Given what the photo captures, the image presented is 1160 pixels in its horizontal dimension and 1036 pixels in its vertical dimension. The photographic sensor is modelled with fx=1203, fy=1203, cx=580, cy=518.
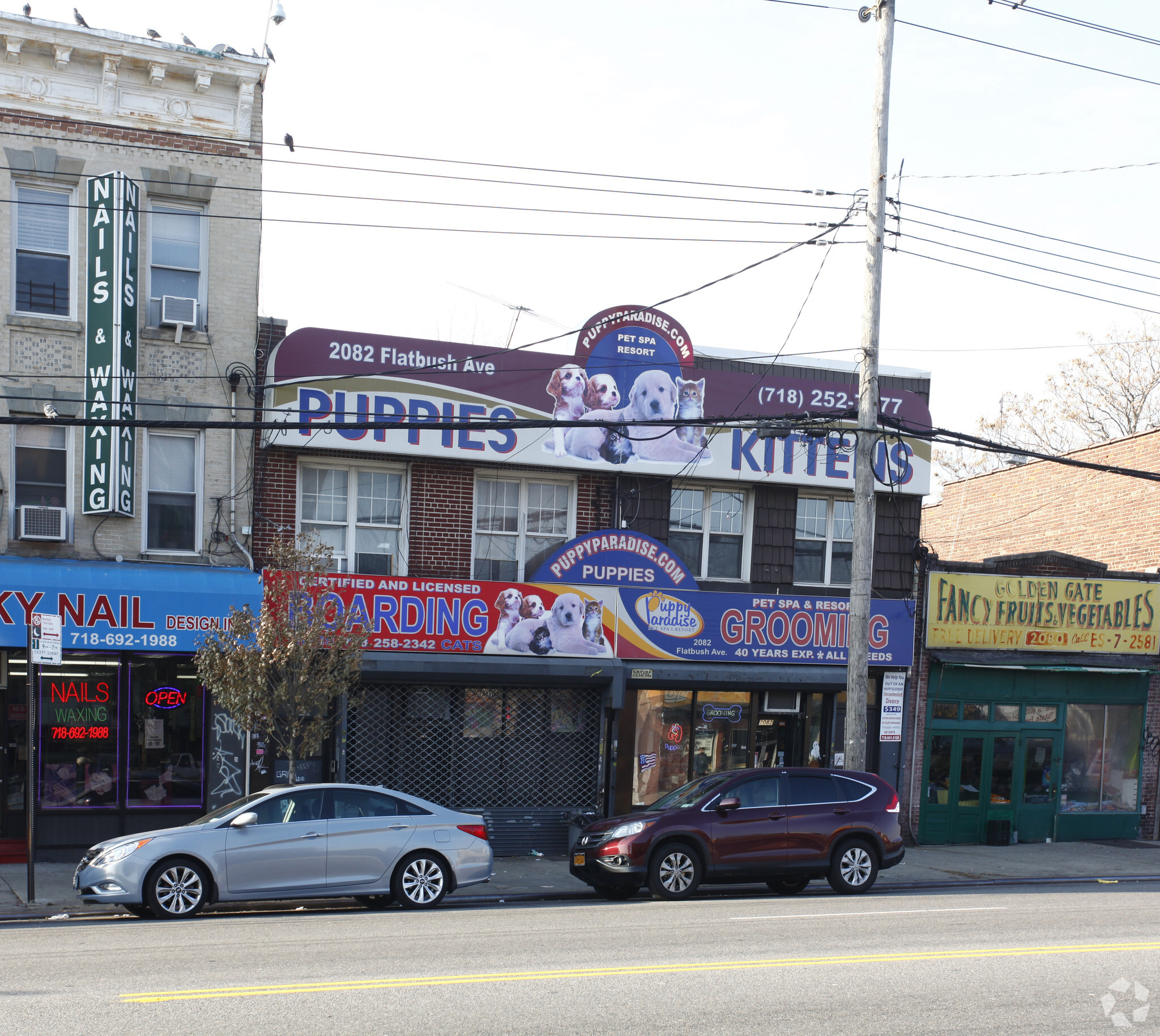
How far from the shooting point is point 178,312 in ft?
57.2

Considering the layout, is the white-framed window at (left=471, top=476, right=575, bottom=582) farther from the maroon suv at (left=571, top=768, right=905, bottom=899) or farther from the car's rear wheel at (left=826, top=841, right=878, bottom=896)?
the car's rear wheel at (left=826, top=841, right=878, bottom=896)

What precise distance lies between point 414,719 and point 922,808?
9110 millimetres

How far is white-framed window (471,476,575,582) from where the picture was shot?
19.2m

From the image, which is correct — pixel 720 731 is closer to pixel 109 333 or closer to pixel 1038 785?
pixel 1038 785

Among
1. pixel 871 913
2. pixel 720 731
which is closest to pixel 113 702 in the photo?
pixel 720 731

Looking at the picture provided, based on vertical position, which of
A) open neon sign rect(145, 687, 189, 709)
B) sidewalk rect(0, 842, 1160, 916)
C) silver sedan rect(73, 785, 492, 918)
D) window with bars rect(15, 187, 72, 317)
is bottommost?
sidewalk rect(0, 842, 1160, 916)

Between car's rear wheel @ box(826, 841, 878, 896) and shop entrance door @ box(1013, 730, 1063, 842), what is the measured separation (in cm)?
774

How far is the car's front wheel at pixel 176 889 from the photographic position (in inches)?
483

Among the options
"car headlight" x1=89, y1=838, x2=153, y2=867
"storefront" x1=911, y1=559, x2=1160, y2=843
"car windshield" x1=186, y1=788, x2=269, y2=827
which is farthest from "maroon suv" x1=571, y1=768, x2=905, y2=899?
"storefront" x1=911, y1=559, x2=1160, y2=843

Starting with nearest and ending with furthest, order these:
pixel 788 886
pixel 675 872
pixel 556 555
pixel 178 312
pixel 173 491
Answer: pixel 675 872, pixel 788 886, pixel 178 312, pixel 173 491, pixel 556 555

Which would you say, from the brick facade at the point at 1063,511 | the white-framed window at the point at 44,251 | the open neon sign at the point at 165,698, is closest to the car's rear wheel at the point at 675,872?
the open neon sign at the point at 165,698

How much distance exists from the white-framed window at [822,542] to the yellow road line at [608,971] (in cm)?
1052

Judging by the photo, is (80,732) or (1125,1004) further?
(80,732)

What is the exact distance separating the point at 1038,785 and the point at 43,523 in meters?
17.3
